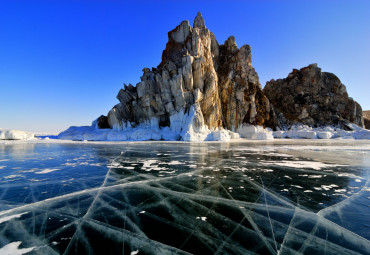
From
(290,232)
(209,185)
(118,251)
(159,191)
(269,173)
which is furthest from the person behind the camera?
(269,173)

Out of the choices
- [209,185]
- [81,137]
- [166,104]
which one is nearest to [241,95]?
[166,104]

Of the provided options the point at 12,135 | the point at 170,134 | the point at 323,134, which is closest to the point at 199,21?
the point at 170,134

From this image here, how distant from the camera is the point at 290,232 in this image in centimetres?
297

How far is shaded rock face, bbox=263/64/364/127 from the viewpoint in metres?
55.4

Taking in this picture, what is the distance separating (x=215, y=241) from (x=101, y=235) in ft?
5.91

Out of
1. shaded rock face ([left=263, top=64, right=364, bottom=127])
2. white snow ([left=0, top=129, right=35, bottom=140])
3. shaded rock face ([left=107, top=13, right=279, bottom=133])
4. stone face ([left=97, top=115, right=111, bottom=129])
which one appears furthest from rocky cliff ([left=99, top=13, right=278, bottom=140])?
white snow ([left=0, top=129, right=35, bottom=140])

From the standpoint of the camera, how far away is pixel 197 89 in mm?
33125

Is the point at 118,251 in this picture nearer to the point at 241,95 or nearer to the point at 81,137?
the point at 81,137

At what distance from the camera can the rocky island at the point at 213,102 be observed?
33.4 metres

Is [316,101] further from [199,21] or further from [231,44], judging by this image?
[199,21]

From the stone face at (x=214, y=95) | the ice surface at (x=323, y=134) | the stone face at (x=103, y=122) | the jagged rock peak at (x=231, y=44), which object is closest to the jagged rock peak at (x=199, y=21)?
the stone face at (x=214, y=95)

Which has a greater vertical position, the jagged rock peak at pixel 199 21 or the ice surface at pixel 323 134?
the jagged rock peak at pixel 199 21

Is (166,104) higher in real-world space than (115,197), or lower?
higher

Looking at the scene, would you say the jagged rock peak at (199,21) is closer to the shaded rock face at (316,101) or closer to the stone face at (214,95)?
the stone face at (214,95)
